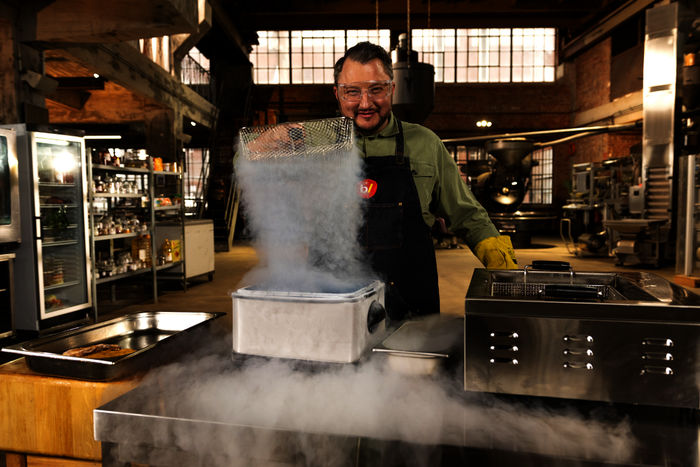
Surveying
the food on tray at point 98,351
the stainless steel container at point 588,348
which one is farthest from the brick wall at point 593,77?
the food on tray at point 98,351

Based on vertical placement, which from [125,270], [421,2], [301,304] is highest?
[421,2]

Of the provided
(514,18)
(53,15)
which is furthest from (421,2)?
(53,15)

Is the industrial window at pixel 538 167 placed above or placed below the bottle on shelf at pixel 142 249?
above

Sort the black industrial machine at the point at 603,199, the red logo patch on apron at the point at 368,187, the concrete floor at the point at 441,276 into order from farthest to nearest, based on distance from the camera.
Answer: the black industrial machine at the point at 603,199 → the concrete floor at the point at 441,276 → the red logo patch on apron at the point at 368,187

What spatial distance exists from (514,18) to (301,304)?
13389 mm

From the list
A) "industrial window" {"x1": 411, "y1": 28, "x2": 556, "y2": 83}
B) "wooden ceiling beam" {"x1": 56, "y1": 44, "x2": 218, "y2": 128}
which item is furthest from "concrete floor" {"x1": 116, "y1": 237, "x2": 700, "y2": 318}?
"industrial window" {"x1": 411, "y1": 28, "x2": 556, "y2": 83}

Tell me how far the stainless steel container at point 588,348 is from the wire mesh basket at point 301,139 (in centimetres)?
46

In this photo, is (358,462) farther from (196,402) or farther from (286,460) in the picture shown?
(196,402)

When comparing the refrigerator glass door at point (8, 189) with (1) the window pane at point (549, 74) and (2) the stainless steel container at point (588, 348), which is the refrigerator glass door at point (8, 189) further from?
(1) the window pane at point (549, 74)

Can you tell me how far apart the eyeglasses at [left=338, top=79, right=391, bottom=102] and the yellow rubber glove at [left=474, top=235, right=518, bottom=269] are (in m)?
0.56

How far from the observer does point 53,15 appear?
4.80 meters

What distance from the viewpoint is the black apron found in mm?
1646

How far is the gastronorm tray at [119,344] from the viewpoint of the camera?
114 centimetres

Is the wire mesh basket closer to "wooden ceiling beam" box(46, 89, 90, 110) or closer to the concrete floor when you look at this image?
the concrete floor
